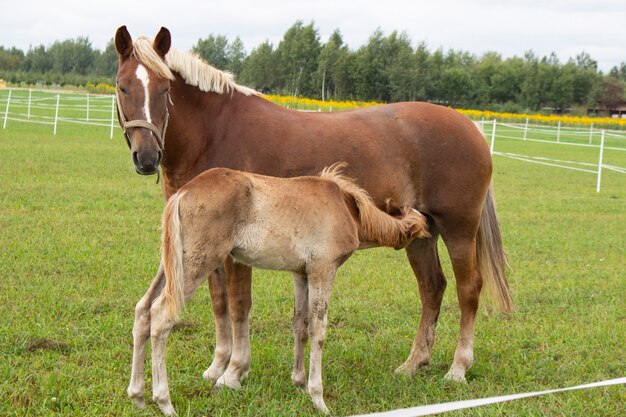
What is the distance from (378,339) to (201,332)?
4.55ft

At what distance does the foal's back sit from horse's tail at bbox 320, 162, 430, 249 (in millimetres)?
108

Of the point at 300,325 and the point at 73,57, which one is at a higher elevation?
the point at 73,57

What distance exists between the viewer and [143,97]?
383cm

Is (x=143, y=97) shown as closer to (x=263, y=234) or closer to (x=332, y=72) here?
(x=263, y=234)

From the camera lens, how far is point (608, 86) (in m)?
71.8

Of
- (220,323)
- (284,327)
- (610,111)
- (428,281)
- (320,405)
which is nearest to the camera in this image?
(320,405)

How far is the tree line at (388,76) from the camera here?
50125 millimetres

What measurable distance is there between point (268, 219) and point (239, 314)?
0.94 metres

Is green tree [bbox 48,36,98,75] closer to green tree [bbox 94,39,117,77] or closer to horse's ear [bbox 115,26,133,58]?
green tree [bbox 94,39,117,77]

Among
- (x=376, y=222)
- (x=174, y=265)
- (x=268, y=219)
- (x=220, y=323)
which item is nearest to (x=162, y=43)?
(x=268, y=219)

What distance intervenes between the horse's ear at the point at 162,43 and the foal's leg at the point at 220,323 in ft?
4.61

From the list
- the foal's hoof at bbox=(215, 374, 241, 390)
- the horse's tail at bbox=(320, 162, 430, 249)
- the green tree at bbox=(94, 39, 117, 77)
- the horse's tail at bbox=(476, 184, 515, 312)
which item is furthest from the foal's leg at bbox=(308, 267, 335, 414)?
the green tree at bbox=(94, 39, 117, 77)

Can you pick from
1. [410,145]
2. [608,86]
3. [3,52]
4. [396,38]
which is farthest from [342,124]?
[3,52]

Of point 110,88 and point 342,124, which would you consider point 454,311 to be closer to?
point 342,124
